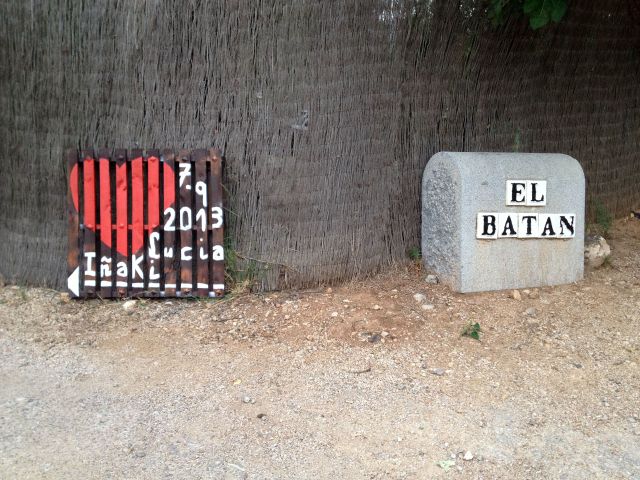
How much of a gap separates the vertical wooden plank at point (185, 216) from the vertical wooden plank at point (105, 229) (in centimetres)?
59

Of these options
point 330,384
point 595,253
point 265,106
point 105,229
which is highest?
point 265,106

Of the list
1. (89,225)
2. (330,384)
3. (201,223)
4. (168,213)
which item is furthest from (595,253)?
(89,225)

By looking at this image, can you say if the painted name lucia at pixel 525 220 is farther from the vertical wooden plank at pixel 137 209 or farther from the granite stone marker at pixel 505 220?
the vertical wooden plank at pixel 137 209

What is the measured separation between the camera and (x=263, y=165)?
5.32 meters

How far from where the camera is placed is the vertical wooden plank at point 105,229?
5289 millimetres

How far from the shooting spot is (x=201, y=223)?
17.3ft

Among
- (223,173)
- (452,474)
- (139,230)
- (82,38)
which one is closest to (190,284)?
(139,230)

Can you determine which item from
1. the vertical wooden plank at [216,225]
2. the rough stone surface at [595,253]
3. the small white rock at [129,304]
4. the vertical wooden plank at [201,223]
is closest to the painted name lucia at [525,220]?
the rough stone surface at [595,253]

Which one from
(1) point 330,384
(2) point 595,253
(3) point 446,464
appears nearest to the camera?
(3) point 446,464

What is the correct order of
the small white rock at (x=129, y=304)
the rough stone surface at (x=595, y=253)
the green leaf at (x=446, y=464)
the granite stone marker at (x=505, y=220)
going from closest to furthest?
the green leaf at (x=446, y=464) → the granite stone marker at (x=505, y=220) → the small white rock at (x=129, y=304) → the rough stone surface at (x=595, y=253)

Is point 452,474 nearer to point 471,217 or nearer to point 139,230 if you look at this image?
point 471,217

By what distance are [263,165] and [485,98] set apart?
88.2 inches

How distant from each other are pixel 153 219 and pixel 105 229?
0.42 metres

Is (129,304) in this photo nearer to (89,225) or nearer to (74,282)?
(74,282)
